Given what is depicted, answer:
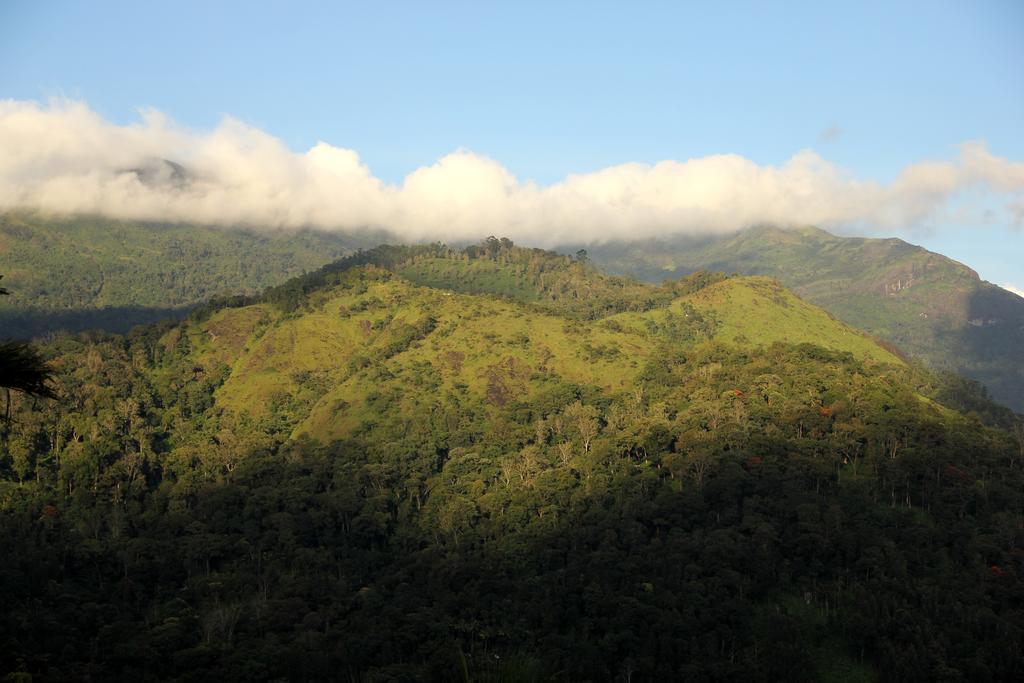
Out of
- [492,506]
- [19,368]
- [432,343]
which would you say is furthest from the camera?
[432,343]

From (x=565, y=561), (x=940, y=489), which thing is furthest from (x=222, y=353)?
(x=940, y=489)

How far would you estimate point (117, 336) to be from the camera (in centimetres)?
13062

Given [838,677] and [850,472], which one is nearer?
[838,677]

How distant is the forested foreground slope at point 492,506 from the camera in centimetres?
5512

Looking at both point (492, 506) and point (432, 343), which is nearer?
point (492, 506)

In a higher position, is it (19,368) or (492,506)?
(19,368)

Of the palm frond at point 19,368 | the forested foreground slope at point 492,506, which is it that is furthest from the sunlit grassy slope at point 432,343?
the palm frond at point 19,368

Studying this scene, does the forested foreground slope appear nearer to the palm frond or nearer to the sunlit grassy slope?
the sunlit grassy slope

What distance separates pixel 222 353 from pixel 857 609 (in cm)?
10245

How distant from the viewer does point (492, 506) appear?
8275 centimetres

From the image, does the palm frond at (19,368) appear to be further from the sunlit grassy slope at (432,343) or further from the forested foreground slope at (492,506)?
the sunlit grassy slope at (432,343)

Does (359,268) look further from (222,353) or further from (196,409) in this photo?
(196,409)

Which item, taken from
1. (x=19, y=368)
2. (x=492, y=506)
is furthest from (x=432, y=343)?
(x=19, y=368)

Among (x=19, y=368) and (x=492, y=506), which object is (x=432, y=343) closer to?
(x=492, y=506)
